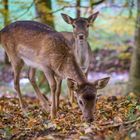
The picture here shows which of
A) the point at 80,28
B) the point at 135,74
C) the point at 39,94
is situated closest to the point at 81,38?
the point at 80,28

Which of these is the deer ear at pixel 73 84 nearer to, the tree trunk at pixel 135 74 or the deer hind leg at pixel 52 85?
the deer hind leg at pixel 52 85

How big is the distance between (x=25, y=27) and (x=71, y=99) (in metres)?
1.68

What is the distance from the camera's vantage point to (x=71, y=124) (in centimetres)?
688

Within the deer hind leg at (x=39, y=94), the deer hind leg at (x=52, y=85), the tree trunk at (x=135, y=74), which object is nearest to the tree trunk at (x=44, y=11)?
the tree trunk at (x=135, y=74)

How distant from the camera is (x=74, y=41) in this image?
10.0m

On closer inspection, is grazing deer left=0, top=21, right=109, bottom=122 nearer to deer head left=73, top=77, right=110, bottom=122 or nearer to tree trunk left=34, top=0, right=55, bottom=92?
deer head left=73, top=77, right=110, bottom=122

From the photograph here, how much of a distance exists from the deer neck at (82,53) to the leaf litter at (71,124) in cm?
82

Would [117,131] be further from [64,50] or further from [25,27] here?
[25,27]

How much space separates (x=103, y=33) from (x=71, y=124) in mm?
11772

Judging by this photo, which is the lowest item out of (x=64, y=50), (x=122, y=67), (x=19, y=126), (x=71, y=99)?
(x=122, y=67)

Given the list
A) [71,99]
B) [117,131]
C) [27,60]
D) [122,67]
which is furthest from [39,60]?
[122,67]

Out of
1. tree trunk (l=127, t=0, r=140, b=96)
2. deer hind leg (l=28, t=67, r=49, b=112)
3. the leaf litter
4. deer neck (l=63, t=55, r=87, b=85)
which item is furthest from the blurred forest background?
deer neck (l=63, t=55, r=87, b=85)

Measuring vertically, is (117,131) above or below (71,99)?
above

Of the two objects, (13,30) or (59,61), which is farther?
(13,30)
